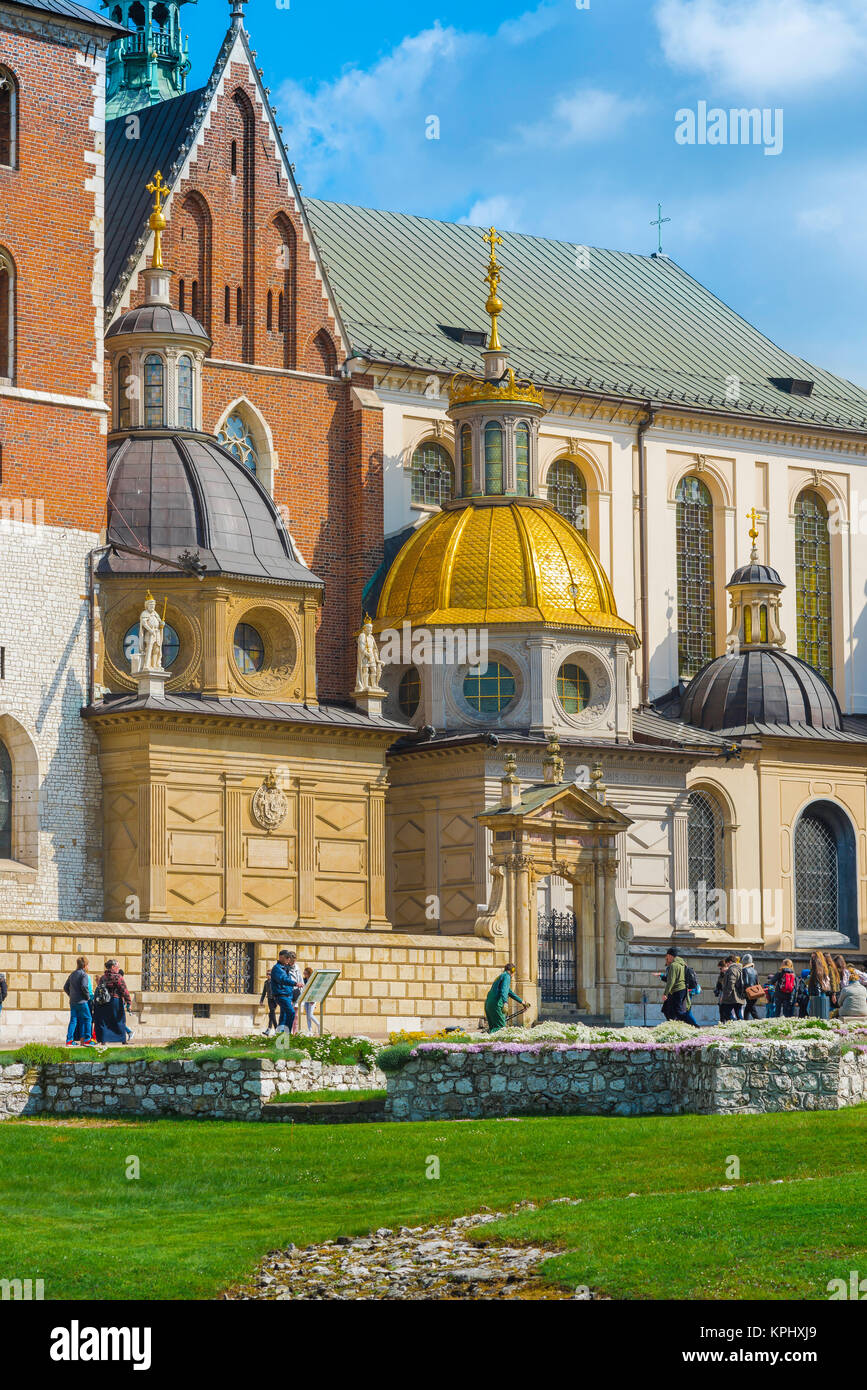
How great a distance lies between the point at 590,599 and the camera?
56500 millimetres

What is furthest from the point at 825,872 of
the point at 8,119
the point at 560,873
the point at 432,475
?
the point at 8,119

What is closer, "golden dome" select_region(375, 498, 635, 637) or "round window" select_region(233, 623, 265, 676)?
"round window" select_region(233, 623, 265, 676)

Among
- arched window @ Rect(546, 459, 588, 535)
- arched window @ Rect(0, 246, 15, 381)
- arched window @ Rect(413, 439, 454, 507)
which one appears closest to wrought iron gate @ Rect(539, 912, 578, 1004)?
arched window @ Rect(0, 246, 15, 381)

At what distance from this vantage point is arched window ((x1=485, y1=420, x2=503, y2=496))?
58.2 metres

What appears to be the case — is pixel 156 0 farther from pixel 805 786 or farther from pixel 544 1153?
pixel 544 1153

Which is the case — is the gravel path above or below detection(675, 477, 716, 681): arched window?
below

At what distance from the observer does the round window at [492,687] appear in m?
55.2

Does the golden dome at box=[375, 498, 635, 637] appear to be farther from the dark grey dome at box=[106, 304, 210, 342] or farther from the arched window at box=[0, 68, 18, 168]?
the arched window at box=[0, 68, 18, 168]

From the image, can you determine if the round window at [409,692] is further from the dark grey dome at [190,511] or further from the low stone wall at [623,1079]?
the low stone wall at [623,1079]

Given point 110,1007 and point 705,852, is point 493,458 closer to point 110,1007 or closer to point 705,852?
point 705,852

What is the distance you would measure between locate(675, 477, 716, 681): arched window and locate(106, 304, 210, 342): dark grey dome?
16170mm

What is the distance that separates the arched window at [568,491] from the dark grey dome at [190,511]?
1133 cm

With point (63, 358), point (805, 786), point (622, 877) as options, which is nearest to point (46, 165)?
point (63, 358)

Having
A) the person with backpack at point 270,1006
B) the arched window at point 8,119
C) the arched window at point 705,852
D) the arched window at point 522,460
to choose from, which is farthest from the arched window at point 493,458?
the person with backpack at point 270,1006
